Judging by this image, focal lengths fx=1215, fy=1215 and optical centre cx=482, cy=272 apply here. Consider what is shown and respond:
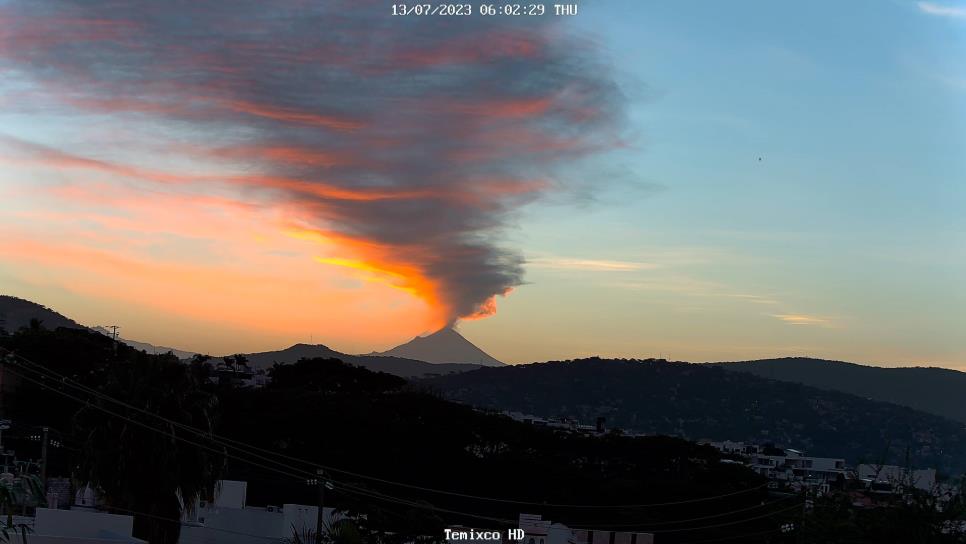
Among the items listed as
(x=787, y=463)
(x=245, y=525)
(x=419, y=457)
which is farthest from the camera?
(x=787, y=463)

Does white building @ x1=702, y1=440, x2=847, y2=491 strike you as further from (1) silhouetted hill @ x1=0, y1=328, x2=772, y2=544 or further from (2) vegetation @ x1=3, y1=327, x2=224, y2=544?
(2) vegetation @ x1=3, y1=327, x2=224, y2=544

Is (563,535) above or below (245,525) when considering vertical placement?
below

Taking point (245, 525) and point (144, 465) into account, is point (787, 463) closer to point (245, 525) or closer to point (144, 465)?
point (245, 525)

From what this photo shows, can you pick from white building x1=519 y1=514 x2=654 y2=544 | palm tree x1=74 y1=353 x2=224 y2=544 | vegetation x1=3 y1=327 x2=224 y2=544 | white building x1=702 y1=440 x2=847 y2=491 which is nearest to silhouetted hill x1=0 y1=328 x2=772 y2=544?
white building x1=519 y1=514 x2=654 y2=544

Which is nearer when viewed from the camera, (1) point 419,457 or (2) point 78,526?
(2) point 78,526

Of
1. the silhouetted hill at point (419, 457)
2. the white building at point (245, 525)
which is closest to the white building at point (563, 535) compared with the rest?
the silhouetted hill at point (419, 457)

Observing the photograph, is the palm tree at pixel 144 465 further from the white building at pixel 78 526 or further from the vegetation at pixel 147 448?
the white building at pixel 78 526

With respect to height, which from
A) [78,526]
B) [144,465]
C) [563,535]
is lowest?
[563,535]

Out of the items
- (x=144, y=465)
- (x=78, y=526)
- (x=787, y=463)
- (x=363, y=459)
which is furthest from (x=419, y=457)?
(x=787, y=463)
